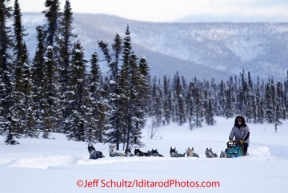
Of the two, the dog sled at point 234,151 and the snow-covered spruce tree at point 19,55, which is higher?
the snow-covered spruce tree at point 19,55

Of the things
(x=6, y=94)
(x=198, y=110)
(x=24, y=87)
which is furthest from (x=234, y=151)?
(x=198, y=110)

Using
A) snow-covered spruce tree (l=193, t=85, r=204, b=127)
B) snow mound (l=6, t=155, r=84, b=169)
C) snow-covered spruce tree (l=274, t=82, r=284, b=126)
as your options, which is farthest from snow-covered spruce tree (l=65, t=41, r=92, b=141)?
snow-covered spruce tree (l=193, t=85, r=204, b=127)

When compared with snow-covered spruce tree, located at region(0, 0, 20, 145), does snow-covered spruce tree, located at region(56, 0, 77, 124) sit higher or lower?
higher

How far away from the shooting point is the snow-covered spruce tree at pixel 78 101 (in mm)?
34375

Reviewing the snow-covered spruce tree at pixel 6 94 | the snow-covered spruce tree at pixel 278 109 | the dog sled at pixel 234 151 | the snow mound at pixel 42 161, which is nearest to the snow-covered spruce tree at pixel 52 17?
the snow-covered spruce tree at pixel 6 94

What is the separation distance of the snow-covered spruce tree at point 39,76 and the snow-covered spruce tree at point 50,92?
0.33 meters

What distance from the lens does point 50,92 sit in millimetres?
36938

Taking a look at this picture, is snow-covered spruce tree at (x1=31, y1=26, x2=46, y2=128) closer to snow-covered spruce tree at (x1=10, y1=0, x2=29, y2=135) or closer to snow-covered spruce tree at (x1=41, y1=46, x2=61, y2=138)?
snow-covered spruce tree at (x1=41, y1=46, x2=61, y2=138)

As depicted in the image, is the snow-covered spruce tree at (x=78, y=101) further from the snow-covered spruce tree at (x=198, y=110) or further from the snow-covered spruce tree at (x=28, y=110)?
the snow-covered spruce tree at (x=198, y=110)

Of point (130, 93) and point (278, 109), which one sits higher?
point (278, 109)

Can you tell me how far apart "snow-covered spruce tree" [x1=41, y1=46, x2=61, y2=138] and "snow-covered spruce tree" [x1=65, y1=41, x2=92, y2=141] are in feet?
6.37

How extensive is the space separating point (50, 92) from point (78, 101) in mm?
3267

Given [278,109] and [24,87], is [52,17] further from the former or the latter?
[278,109]

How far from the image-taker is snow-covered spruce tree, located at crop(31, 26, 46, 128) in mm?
36500
